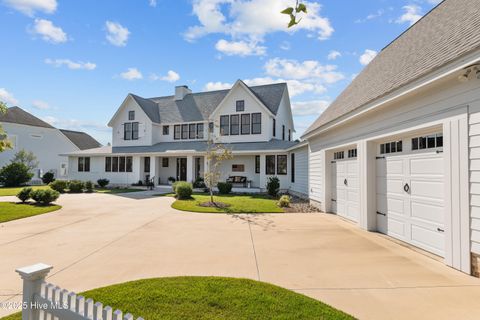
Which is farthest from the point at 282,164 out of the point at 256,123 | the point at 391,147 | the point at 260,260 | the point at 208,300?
the point at 208,300

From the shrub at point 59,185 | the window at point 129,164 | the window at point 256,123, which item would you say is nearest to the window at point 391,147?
the window at point 256,123

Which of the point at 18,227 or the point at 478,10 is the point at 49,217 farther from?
the point at 478,10

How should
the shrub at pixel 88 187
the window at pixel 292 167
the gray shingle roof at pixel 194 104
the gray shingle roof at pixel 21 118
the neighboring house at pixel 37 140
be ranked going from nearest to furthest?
1. the window at pixel 292 167
2. the shrub at pixel 88 187
3. the gray shingle roof at pixel 194 104
4. the neighboring house at pixel 37 140
5. the gray shingle roof at pixel 21 118

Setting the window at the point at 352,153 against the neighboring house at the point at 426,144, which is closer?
the neighboring house at the point at 426,144

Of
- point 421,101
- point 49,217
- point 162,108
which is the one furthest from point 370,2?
point 162,108

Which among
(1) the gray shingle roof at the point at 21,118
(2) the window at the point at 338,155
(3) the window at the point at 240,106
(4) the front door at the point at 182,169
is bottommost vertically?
(4) the front door at the point at 182,169

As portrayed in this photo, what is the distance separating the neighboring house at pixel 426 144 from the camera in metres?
4.52

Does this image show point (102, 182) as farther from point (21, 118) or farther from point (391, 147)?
point (391, 147)

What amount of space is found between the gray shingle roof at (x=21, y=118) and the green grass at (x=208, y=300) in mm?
38553

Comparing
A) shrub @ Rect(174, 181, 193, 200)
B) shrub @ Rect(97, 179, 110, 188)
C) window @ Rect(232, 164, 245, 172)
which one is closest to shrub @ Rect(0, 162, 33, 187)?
shrub @ Rect(97, 179, 110, 188)

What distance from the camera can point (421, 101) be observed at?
227 inches

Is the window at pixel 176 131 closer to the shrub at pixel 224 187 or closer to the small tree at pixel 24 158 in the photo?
the shrub at pixel 224 187

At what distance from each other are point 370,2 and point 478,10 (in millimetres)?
2510

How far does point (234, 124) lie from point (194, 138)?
458 centimetres
